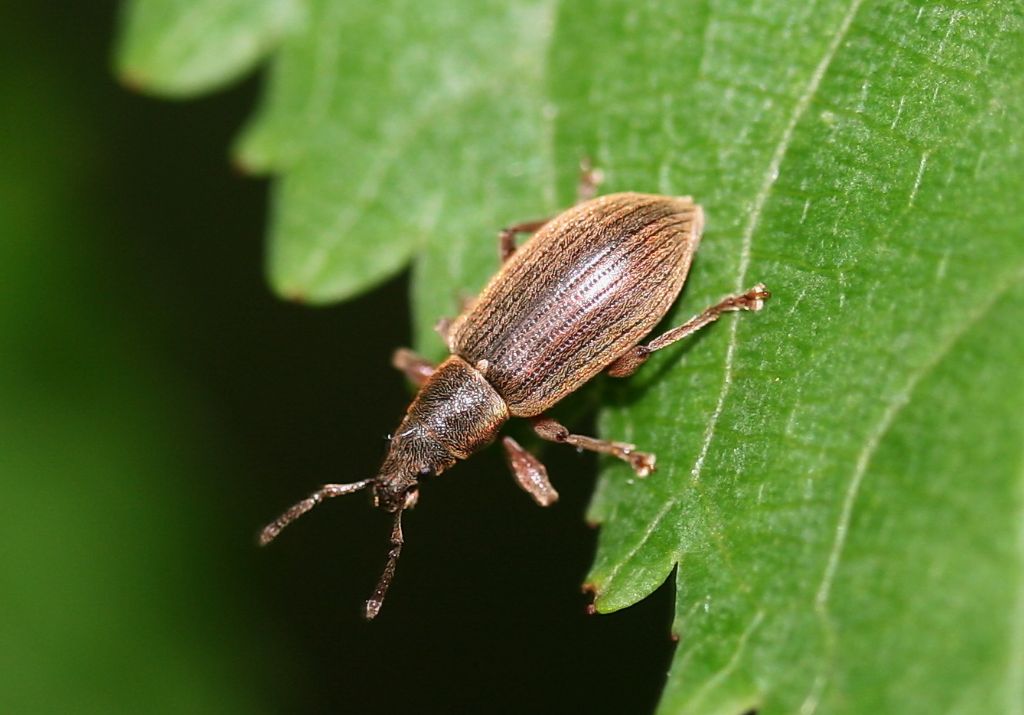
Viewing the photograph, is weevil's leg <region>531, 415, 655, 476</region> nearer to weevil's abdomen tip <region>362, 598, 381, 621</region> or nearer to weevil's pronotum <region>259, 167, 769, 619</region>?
weevil's pronotum <region>259, 167, 769, 619</region>

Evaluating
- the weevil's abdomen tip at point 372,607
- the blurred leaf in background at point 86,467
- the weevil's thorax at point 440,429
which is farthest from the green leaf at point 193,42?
the weevil's abdomen tip at point 372,607

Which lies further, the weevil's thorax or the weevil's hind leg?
the weevil's thorax

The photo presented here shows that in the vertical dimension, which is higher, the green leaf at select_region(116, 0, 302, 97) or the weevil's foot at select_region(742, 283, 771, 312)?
the green leaf at select_region(116, 0, 302, 97)

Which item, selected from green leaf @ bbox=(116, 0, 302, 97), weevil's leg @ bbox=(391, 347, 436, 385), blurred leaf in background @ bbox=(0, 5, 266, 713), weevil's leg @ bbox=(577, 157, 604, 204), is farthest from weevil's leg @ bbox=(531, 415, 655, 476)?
blurred leaf in background @ bbox=(0, 5, 266, 713)

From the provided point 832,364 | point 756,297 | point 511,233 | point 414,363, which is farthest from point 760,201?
point 414,363

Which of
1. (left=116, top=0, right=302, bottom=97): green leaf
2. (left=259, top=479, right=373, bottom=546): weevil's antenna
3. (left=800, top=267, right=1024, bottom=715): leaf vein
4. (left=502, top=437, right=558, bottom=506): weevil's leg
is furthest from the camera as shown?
A: (left=116, top=0, right=302, bottom=97): green leaf

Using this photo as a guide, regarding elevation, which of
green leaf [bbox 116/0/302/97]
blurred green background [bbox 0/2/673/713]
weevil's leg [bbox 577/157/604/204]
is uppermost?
green leaf [bbox 116/0/302/97]

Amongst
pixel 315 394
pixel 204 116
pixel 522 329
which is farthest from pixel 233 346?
pixel 522 329

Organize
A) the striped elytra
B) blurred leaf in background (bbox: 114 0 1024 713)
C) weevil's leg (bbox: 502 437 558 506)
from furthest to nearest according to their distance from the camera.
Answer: weevil's leg (bbox: 502 437 558 506) < the striped elytra < blurred leaf in background (bbox: 114 0 1024 713)
